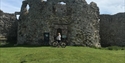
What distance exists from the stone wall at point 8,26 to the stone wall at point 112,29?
52.2 ft

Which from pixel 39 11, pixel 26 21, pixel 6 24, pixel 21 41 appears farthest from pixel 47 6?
pixel 6 24

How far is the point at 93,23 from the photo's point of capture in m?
34.4

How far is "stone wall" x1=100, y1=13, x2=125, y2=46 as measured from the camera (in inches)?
1577

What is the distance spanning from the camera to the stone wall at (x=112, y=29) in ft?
131

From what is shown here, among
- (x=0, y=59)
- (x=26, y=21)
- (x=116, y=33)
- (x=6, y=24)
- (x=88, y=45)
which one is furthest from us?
(x=6, y=24)

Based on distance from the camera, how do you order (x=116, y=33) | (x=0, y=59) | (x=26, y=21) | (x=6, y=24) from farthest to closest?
(x=6, y=24) < (x=116, y=33) < (x=26, y=21) < (x=0, y=59)

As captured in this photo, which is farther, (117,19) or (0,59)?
(117,19)

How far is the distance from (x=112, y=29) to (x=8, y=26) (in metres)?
18.5

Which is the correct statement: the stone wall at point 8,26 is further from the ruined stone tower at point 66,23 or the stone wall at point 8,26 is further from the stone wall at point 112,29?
the stone wall at point 112,29

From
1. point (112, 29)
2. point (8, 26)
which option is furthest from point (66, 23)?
point (8, 26)

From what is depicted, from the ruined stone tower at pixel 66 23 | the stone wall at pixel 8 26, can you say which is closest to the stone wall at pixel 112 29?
the ruined stone tower at pixel 66 23

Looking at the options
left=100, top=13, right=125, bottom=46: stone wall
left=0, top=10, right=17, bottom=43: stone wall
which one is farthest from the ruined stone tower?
left=0, top=10, right=17, bottom=43: stone wall

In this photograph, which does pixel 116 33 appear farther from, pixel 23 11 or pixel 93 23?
pixel 23 11

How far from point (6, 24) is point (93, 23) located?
683 inches
